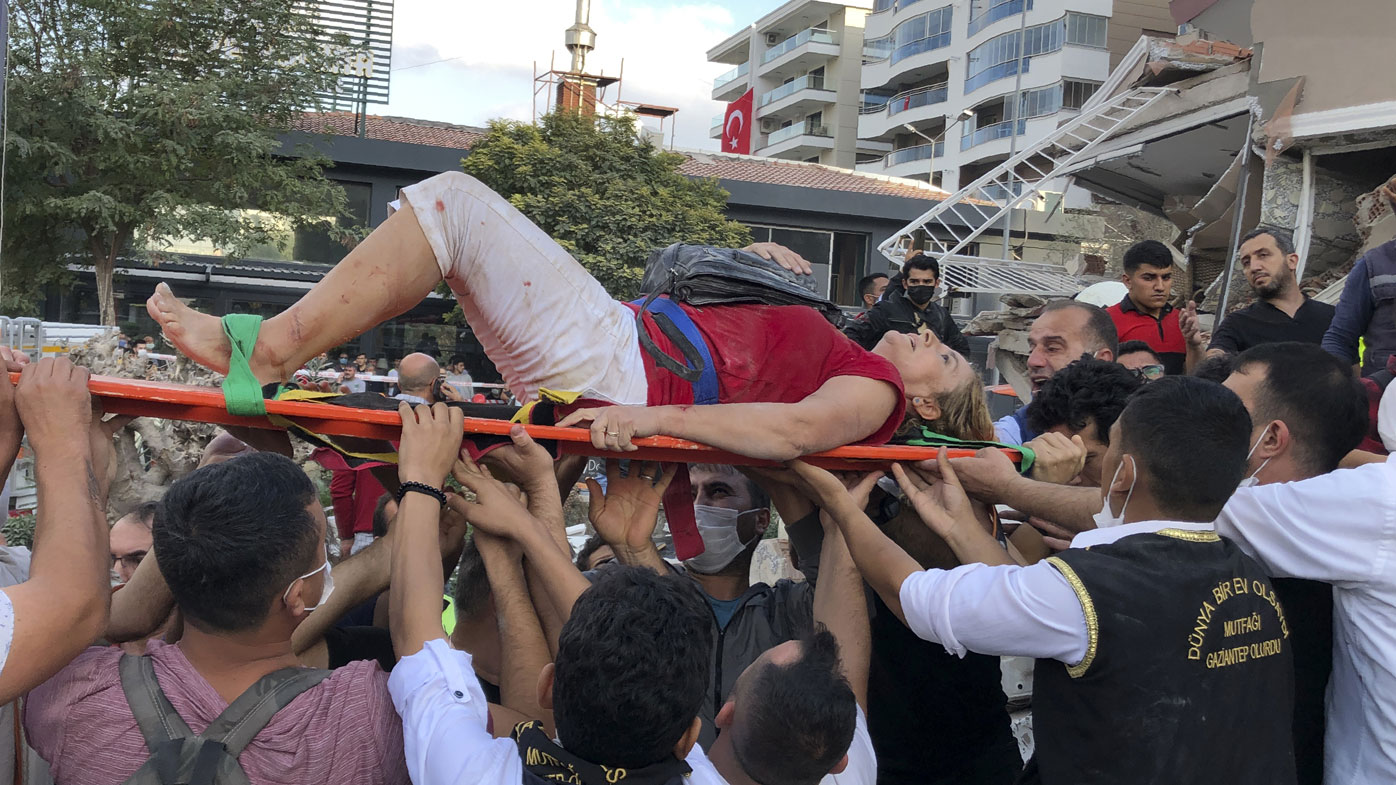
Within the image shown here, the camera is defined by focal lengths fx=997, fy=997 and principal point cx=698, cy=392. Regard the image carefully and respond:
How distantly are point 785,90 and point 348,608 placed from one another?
5556 centimetres

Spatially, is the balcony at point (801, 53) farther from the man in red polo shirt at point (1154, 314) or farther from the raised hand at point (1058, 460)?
the raised hand at point (1058, 460)

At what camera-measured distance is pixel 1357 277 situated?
4578mm

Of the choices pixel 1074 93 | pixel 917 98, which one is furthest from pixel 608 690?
pixel 917 98

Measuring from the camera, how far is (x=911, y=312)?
649 cm

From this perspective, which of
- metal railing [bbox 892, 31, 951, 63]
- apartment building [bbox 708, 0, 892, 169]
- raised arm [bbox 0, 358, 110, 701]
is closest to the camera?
raised arm [bbox 0, 358, 110, 701]

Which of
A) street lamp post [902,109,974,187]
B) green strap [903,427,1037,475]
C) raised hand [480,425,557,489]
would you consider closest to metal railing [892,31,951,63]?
street lamp post [902,109,974,187]

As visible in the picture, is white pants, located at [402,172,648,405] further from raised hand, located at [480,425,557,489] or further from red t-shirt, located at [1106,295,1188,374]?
red t-shirt, located at [1106,295,1188,374]

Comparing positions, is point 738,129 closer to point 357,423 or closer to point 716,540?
point 716,540

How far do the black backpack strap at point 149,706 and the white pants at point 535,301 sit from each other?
4.39ft

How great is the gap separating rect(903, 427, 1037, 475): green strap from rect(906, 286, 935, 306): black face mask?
10.9 ft

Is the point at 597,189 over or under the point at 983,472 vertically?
over

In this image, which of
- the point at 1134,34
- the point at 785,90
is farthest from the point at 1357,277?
the point at 785,90

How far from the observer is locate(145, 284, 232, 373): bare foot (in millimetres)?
2646

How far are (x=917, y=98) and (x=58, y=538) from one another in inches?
1968
